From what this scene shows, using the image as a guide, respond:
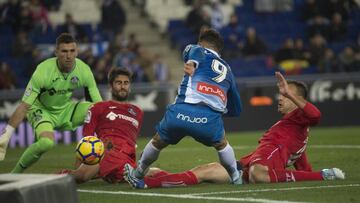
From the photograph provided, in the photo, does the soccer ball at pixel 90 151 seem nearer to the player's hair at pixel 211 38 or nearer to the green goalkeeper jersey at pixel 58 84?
the green goalkeeper jersey at pixel 58 84

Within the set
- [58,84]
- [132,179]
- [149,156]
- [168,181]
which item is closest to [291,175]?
[168,181]

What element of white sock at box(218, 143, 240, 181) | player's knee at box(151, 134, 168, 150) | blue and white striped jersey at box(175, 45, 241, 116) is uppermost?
blue and white striped jersey at box(175, 45, 241, 116)

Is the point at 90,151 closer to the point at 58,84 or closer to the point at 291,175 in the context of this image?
the point at 58,84

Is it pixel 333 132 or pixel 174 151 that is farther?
pixel 333 132

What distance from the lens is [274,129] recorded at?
11.2m

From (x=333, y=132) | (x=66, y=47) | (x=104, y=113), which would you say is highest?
(x=66, y=47)

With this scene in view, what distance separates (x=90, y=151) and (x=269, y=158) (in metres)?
2.06

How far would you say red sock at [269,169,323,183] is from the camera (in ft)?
35.1

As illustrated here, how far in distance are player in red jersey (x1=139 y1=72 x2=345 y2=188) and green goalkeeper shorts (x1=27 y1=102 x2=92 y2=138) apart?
1.90 m

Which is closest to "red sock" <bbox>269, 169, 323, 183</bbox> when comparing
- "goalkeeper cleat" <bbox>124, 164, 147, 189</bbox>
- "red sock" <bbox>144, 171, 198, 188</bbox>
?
"red sock" <bbox>144, 171, 198, 188</bbox>

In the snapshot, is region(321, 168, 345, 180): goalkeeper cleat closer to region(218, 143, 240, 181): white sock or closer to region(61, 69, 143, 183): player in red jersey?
region(218, 143, 240, 181): white sock

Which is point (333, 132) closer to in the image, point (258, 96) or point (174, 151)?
point (258, 96)

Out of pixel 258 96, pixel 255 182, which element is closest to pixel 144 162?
pixel 255 182

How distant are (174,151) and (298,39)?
33.8ft
